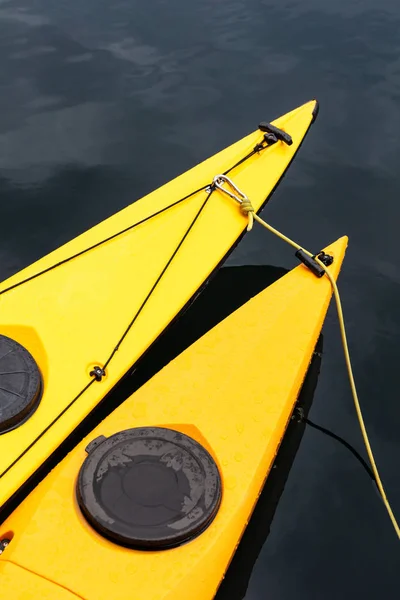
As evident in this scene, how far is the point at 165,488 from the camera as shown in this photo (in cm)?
279

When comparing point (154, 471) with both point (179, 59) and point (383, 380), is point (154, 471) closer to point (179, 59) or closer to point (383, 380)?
point (383, 380)

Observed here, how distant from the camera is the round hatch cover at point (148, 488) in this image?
2676 millimetres

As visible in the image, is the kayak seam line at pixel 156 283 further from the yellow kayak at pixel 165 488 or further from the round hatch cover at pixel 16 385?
the round hatch cover at pixel 16 385

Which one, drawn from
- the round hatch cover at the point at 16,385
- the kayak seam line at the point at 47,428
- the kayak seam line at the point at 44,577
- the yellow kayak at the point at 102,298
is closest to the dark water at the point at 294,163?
the yellow kayak at the point at 102,298

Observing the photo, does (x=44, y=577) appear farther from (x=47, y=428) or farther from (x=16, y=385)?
(x=16, y=385)

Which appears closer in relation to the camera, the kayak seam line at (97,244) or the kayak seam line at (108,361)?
the kayak seam line at (108,361)

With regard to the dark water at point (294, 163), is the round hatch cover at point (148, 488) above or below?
below

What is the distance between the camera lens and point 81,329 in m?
3.71

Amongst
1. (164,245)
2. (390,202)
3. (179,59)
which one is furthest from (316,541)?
(179,59)

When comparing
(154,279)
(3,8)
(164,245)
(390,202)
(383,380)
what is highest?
(3,8)

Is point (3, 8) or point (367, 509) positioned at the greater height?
point (3, 8)

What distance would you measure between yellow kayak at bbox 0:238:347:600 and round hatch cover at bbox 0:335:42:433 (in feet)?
1.18

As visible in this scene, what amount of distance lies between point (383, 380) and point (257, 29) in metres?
5.12

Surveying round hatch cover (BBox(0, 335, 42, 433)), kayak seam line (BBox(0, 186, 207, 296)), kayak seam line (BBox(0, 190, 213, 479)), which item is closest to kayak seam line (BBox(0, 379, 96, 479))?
kayak seam line (BBox(0, 190, 213, 479))
